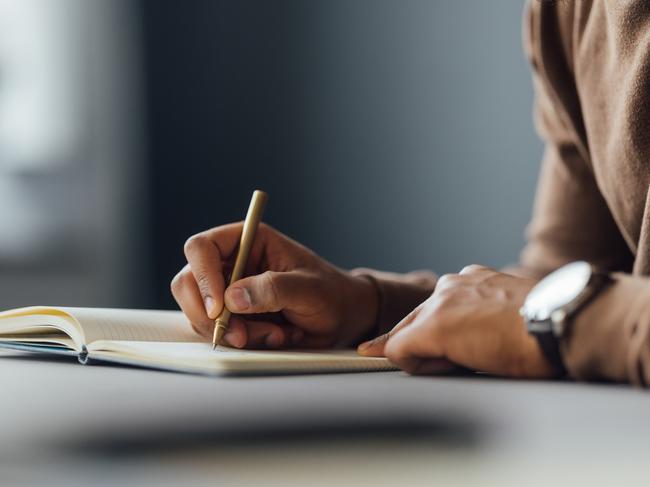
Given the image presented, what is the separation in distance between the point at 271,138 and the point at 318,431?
3433 millimetres

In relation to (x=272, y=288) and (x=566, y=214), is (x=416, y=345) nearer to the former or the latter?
(x=272, y=288)

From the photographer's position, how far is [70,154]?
3613 mm

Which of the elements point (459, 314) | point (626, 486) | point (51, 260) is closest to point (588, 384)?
point (459, 314)

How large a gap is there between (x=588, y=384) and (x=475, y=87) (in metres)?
2.74

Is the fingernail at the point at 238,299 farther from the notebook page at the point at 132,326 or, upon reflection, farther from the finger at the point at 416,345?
the finger at the point at 416,345

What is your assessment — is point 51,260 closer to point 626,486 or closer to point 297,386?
point 297,386

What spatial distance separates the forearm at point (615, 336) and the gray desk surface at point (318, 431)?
0.02 m

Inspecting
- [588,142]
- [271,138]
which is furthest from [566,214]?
[271,138]

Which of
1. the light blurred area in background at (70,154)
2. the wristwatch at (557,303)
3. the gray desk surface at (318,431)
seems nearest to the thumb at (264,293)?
the gray desk surface at (318,431)

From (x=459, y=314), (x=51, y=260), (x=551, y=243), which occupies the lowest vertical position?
(x=51, y=260)

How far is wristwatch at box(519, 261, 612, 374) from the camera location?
696 mm

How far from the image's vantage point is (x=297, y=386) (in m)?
0.71

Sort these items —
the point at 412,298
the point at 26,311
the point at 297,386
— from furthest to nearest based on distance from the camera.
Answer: the point at 412,298 < the point at 26,311 < the point at 297,386

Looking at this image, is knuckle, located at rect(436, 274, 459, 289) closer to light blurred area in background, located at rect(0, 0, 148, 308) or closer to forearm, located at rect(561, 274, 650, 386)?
forearm, located at rect(561, 274, 650, 386)
